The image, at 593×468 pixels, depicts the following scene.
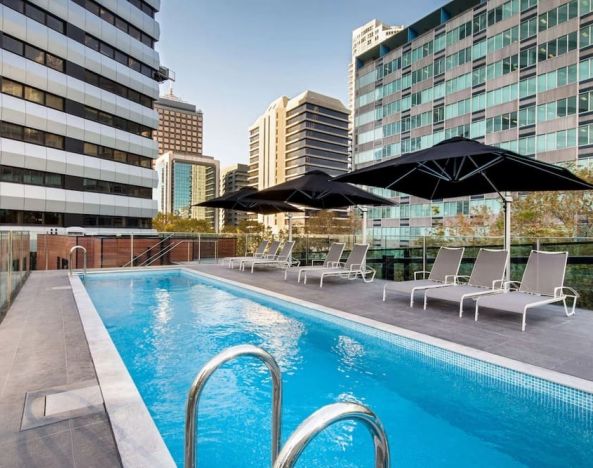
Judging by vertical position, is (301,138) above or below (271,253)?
above

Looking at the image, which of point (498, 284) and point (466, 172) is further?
point (466, 172)

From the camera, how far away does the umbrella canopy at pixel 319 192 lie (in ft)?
31.3

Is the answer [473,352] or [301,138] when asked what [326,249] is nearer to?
[473,352]

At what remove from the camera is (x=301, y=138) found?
99812 millimetres

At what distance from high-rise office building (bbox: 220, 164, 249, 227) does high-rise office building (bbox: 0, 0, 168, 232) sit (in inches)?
3476

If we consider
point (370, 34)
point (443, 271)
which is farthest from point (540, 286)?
point (370, 34)

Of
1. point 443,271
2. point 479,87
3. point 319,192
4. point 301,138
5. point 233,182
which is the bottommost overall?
point 443,271

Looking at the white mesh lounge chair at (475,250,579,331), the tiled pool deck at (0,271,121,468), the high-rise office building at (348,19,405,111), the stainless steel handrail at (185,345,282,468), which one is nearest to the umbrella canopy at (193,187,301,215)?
the tiled pool deck at (0,271,121,468)

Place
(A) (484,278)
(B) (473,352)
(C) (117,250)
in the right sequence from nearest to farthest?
1. (B) (473,352)
2. (A) (484,278)
3. (C) (117,250)

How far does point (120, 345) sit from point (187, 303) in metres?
2.85

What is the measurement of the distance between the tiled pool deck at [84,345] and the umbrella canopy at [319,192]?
2685mm

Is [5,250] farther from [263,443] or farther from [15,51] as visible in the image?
[15,51]

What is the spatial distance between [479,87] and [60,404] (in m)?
42.4

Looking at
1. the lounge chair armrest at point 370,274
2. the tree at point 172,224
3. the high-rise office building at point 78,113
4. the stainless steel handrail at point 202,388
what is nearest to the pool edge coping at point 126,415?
the stainless steel handrail at point 202,388
